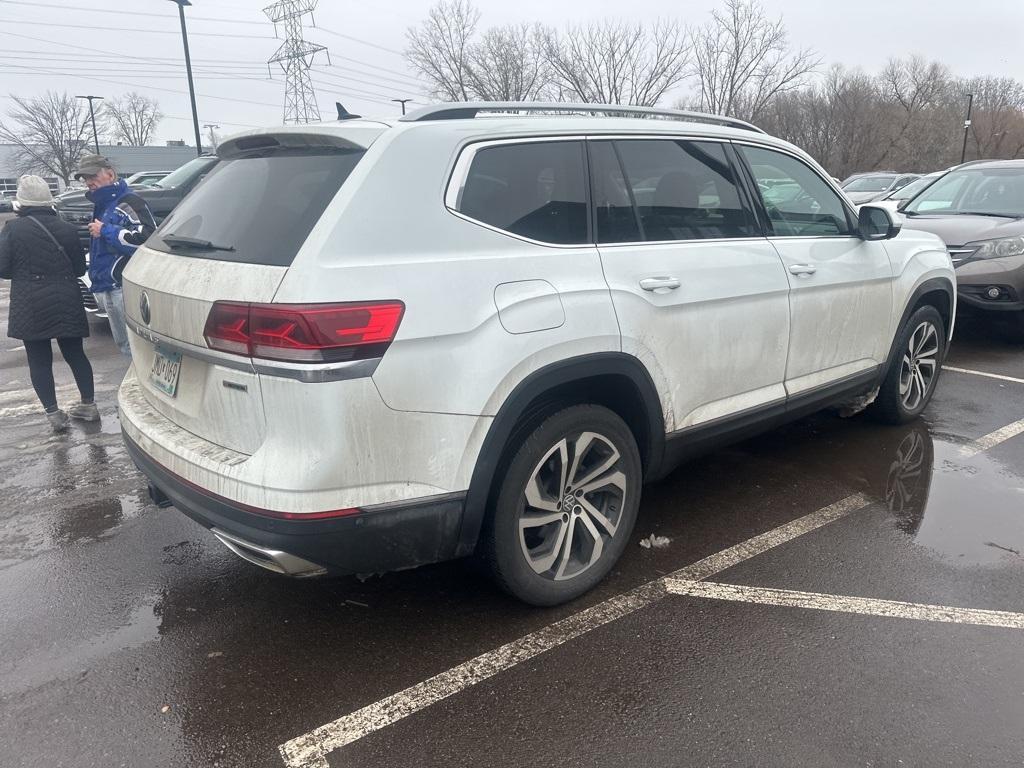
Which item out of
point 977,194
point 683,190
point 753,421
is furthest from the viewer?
point 977,194

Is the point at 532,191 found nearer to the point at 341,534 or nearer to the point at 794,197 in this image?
the point at 341,534

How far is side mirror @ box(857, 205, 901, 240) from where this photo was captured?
4281mm

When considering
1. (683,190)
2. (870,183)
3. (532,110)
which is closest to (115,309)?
(532,110)

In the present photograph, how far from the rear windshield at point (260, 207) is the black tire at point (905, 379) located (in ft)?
12.5

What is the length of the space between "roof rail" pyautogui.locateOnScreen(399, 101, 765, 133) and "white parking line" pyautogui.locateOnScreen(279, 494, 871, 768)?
1.97m

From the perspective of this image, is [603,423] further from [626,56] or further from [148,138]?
[148,138]

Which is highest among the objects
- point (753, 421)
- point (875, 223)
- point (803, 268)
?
point (875, 223)

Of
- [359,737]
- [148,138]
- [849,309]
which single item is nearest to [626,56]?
[849,309]

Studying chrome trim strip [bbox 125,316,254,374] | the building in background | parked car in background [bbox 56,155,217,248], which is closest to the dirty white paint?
chrome trim strip [bbox 125,316,254,374]

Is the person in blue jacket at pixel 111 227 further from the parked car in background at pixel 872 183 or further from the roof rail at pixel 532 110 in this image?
the parked car in background at pixel 872 183

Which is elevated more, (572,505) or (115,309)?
(115,309)

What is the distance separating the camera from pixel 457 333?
2.42 m

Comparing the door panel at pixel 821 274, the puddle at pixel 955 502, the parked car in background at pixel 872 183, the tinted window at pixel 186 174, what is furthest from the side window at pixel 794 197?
the parked car in background at pixel 872 183

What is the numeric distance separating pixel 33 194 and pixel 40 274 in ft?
1.74
